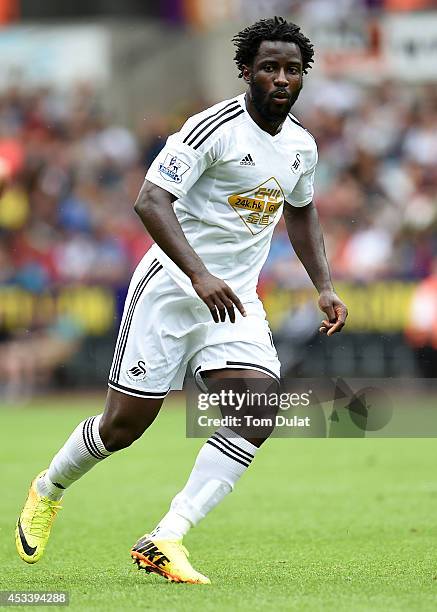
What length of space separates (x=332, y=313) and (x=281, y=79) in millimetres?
1168

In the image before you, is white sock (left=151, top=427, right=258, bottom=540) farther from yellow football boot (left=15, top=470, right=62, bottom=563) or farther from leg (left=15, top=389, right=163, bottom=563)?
yellow football boot (left=15, top=470, right=62, bottom=563)

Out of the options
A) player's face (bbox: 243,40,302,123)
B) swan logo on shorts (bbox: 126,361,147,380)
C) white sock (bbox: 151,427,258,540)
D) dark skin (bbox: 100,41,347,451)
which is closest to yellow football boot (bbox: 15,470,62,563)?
dark skin (bbox: 100,41,347,451)

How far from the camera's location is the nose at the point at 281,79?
227 inches

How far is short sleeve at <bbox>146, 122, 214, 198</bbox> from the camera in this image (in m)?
5.70

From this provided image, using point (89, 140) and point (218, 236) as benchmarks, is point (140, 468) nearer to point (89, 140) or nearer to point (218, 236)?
point (218, 236)

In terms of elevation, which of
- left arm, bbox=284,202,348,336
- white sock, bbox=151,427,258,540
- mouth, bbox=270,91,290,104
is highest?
mouth, bbox=270,91,290,104

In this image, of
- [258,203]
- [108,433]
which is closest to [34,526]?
[108,433]

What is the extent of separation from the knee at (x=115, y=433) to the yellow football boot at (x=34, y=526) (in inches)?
21.9

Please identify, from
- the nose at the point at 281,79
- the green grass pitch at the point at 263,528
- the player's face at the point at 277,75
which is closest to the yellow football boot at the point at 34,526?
the green grass pitch at the point at 263,528

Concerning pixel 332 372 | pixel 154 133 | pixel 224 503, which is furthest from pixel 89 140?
pixel 224 503

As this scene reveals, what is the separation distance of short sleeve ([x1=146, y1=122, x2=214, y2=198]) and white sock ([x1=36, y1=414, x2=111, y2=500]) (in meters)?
1.20

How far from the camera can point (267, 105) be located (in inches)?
230

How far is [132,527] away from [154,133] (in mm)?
12913

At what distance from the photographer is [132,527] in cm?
770
